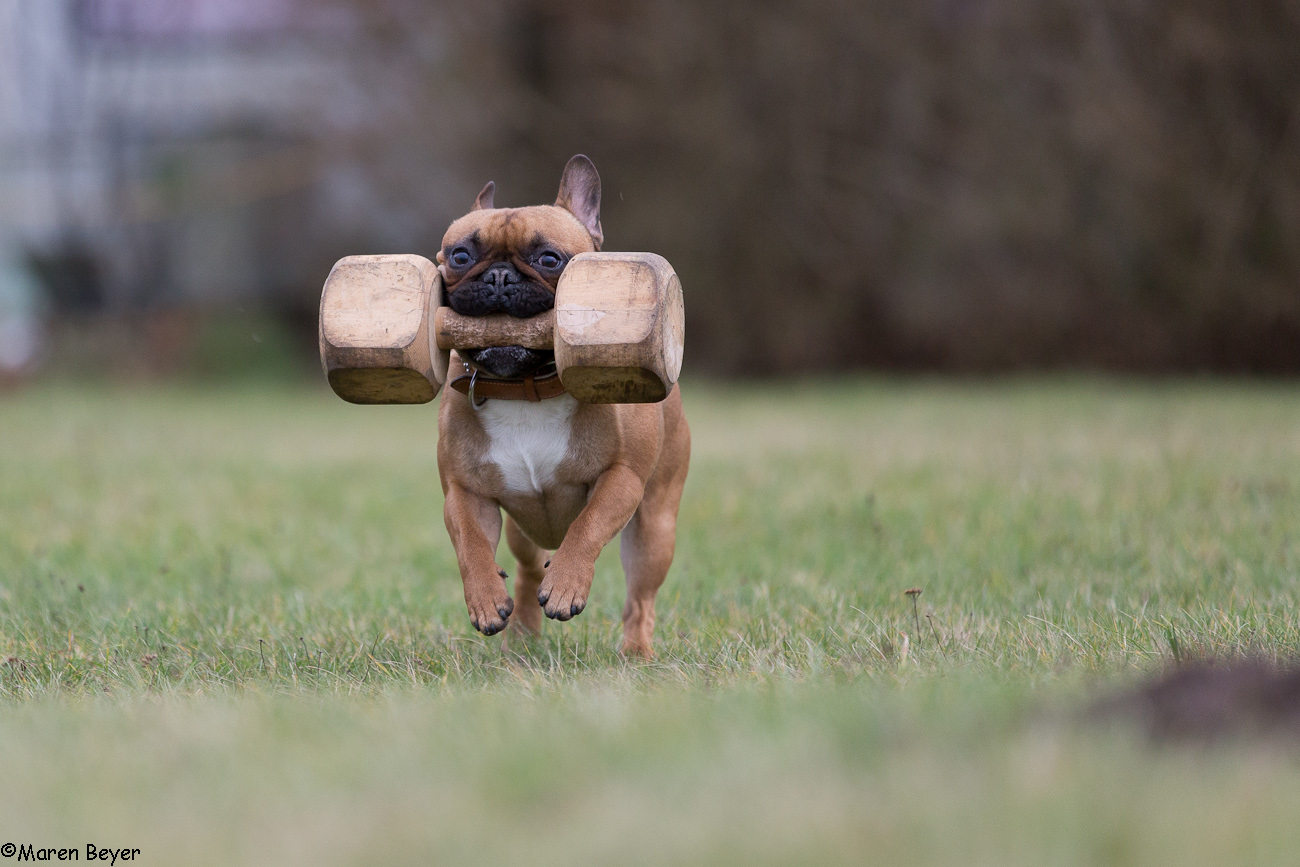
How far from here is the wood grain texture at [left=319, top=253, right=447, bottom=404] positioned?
11.1ft

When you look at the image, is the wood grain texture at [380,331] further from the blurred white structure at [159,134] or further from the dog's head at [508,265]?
the blurred white structure at [159,134]

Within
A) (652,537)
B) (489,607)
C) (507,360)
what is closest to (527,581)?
(652,537)

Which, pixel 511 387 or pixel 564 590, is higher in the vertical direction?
pixel 511 387

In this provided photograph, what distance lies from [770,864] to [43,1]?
19.9 meters

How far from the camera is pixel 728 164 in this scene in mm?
14125

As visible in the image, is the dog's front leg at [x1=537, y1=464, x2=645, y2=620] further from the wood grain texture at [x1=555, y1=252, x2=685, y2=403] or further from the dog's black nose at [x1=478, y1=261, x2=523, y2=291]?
the dog's black nose at [x1=478, y1=261, x2=523, y2=291]

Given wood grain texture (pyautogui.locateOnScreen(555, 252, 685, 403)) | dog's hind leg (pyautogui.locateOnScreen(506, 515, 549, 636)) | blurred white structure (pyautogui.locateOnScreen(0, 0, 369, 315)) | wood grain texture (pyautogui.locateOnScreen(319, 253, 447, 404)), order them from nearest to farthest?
wood grain texture (pyautogui.locateOnScreen(555, 252, 685, 403)) < wood grain texture (pyautogui.locateOnScreen(319, 253, 447, 404)) < dog's hind leg (pyautogui.locateOnScreen(506, 515, 549, 636)) < blurred white structure (pyautogui.locateOnScreen(0, 0, 369, 315))

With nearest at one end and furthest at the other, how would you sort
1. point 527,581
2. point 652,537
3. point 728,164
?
point 652,537 → point 527,581 → point 728,164

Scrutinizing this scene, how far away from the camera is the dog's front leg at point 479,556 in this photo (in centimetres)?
347

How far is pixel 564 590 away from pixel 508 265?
896 mm

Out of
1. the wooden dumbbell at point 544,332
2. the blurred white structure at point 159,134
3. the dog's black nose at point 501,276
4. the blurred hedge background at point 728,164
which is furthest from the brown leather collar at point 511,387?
the blurred white structure at point 159,134

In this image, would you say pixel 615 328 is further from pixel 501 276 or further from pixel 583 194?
pixel 583 194

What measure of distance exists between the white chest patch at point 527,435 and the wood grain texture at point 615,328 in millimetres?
332

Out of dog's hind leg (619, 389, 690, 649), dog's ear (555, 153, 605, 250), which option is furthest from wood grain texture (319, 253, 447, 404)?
dog's hind leg (619, 389, 690, 649)
